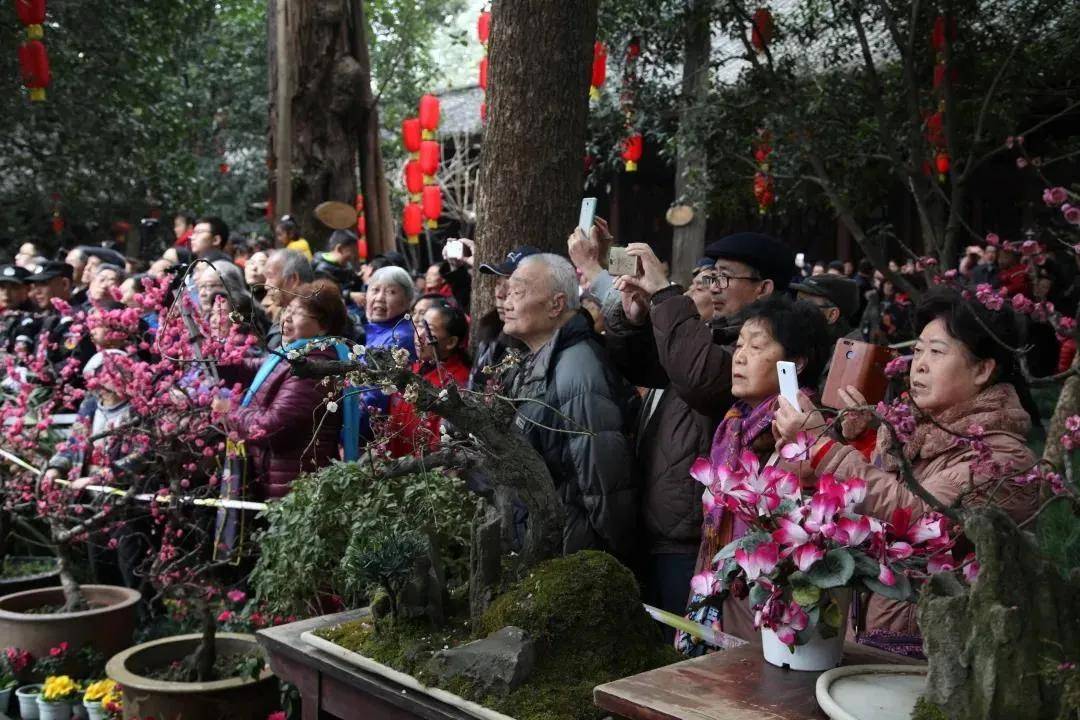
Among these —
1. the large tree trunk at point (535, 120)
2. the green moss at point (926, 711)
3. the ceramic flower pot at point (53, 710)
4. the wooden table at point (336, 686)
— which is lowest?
the ceramic flower pot at point (53, 710)

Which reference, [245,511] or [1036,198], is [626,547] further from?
[1036,198]

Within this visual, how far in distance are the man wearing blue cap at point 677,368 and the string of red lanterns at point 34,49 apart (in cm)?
749

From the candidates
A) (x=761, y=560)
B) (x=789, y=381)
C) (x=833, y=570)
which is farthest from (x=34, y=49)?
(x=833, y=570)

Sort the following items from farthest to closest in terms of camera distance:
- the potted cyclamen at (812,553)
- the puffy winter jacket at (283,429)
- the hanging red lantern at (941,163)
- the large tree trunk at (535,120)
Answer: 1. the hanging red lantern at (941,163)
2. the large tree trunk at (535,120)
3. the puffy winter jacket at (283,429)
4. the potted cyclamen at (812,553)

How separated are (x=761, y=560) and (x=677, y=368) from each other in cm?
116

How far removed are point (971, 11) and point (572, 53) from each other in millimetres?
4122

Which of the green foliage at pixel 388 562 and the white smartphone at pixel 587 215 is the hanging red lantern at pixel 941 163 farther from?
the green foliage at pixel 388 562

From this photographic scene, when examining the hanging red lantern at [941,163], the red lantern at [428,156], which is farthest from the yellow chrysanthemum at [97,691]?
the red lantern at [428,156]

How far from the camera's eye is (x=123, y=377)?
4867 millimetres

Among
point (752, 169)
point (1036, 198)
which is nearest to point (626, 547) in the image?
point (752, 169)

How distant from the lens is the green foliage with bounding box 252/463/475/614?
11.3ft

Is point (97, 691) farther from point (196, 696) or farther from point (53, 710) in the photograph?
point (196, 696)

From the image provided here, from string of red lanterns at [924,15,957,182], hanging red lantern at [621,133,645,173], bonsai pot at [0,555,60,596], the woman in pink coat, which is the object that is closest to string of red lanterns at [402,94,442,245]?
hanging red lantern at [621,133,645,173]

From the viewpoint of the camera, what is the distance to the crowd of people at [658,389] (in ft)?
9.03
